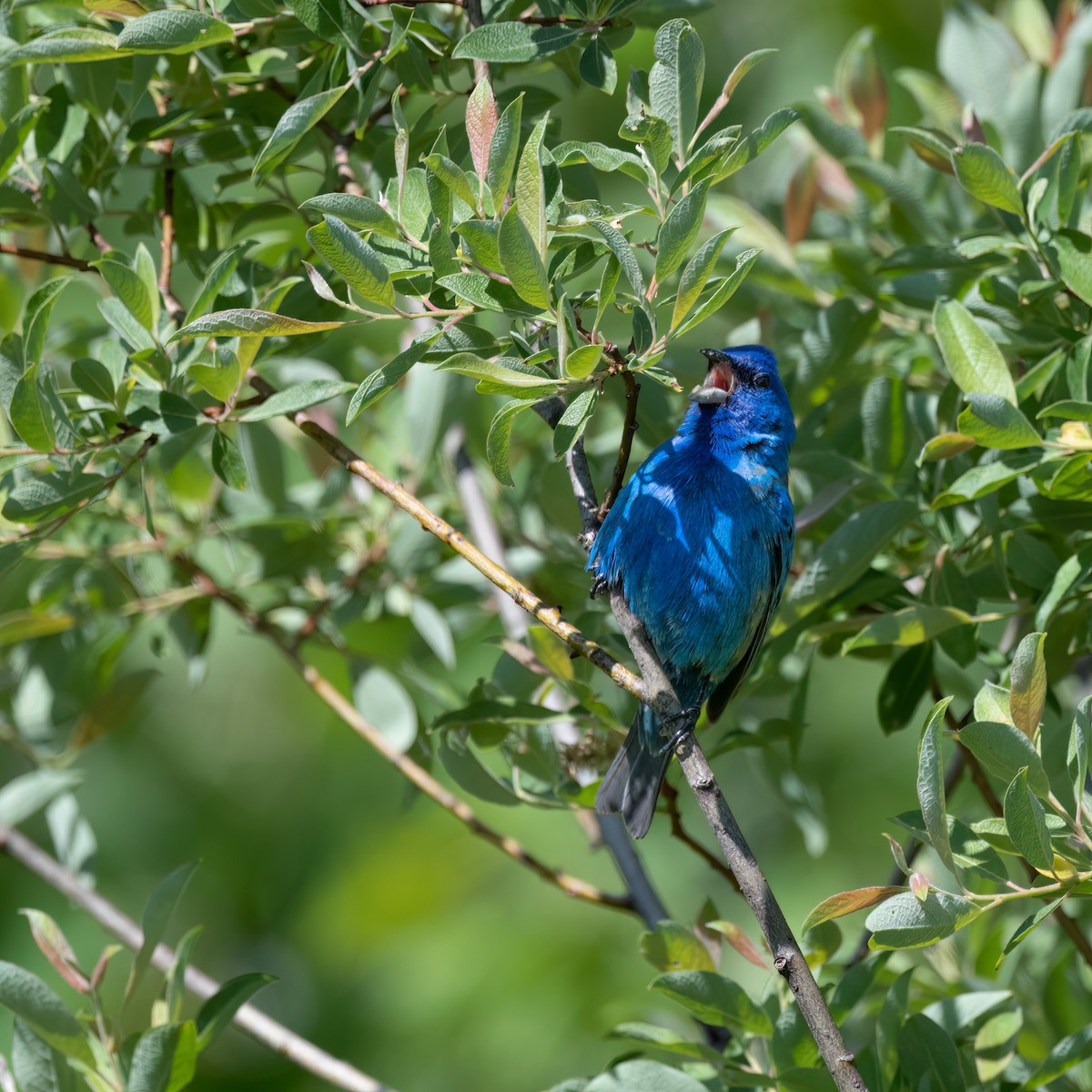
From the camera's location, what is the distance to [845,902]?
181 cm

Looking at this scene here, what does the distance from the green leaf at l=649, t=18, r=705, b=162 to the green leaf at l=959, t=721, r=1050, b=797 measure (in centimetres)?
102

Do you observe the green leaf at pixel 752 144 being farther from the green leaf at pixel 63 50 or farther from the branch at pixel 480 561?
the green leaf at pixel 63 50

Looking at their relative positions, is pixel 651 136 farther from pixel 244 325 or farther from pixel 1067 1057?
pixel 1067 1057

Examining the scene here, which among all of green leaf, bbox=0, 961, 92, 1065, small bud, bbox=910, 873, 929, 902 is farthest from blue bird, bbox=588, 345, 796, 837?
green leaf, bbox=0, 961, 92, 1065

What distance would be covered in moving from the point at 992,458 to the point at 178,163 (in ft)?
5.47

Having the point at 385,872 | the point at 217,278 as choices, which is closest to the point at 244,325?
the point at 217,278

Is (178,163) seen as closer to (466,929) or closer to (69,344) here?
(69,344)

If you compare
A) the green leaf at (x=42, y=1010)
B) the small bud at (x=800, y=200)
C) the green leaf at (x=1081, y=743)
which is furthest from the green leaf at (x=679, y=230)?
the small bud at (x=800, y=200)

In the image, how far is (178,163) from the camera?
2525 mm

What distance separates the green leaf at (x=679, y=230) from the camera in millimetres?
1788

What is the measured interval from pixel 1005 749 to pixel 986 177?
1.08 m

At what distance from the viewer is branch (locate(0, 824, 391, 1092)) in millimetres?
2607

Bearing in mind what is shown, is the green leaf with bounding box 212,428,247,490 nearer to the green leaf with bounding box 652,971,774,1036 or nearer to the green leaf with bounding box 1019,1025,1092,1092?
the green leaf with bounding box 652,971,774,1036

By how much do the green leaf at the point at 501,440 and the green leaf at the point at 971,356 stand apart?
85 cm
